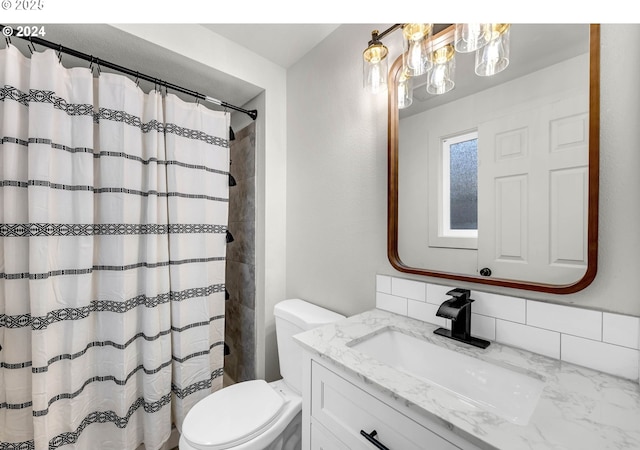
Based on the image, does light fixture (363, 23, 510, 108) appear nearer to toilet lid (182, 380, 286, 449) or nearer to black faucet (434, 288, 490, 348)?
black faucet (434, 288, 490, 348)

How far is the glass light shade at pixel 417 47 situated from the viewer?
98cm

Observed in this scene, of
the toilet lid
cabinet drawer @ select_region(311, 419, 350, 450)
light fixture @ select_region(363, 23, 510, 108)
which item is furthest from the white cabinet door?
the toilet lid

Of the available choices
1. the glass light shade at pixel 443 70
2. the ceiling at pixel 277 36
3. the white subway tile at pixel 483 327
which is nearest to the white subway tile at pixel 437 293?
the white subway tile at pixel 483 327

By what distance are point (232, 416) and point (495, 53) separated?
67.5 inches

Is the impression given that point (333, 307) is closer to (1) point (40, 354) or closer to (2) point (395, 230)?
(2) point (395, 230)

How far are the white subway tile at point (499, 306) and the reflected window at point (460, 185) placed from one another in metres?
0.22

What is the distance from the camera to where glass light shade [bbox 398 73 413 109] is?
44.0 inches

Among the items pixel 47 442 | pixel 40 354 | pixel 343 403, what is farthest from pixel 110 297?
pixel 343 403

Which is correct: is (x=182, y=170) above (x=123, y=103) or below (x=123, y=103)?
below

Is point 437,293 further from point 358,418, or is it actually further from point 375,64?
point 375,64

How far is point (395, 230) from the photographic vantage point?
3.86 ft

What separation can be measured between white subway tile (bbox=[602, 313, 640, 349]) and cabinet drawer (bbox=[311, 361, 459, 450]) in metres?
0.55

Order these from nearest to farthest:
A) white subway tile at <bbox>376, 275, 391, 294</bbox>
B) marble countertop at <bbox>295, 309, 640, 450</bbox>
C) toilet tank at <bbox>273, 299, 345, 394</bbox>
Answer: marble countertop at <bbox>295, 309, 640, 450</bbox>
white subway tile at <bbox>376, 275, 391, 294</bbox>
toilet tank at <bbox>273, 299, 345, 394</bbox>
